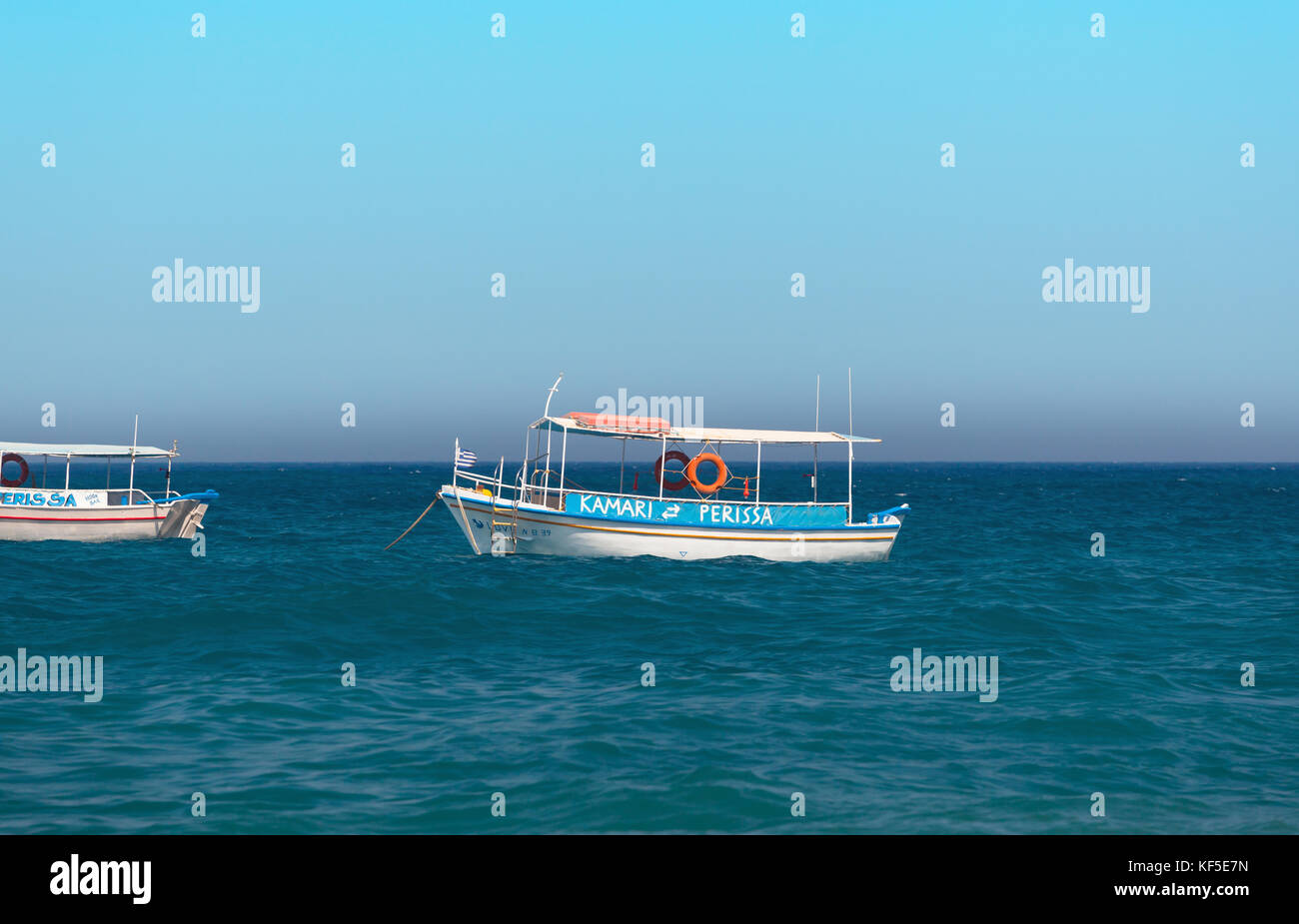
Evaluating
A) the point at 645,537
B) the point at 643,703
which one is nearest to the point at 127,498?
the point at 645,537

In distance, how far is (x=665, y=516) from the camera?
33219 mm

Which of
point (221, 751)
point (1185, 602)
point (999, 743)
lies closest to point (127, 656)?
point (221, 751)

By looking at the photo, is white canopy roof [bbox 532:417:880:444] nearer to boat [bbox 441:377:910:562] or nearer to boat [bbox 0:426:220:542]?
boat [bbox 441:377:910:562]

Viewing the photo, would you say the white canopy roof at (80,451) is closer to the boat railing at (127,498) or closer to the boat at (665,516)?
the boat railing at (127,498)

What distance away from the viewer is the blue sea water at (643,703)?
37.3 ft

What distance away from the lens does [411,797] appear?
453 inches

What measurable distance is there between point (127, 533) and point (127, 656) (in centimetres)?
2450

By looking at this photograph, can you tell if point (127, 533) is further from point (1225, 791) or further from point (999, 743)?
point (1225, 791)

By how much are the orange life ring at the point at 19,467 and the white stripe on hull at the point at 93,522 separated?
425 cm

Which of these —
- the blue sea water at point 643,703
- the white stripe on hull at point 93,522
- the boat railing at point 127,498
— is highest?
the boat railing at point 127,498

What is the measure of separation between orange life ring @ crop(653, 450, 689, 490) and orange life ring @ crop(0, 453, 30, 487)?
2757 cm

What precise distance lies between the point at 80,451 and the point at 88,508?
7.42 ft

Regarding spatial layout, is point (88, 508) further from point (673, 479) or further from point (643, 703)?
point (643, 703)

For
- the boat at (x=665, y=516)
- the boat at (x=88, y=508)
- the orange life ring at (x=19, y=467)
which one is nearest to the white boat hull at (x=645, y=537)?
the boat at (x=665, y=516)
